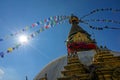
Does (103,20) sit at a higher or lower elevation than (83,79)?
higher

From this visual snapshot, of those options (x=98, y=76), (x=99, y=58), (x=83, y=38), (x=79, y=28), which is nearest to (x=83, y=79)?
(x=98, y=76)

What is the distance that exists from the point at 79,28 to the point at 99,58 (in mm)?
17081

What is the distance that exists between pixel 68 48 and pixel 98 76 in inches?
527

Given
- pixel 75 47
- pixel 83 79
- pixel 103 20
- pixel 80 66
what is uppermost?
pixel 103 20

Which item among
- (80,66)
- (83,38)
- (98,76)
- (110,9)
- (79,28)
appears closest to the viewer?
(98,76)

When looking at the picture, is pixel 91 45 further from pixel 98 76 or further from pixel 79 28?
pixel 98 76

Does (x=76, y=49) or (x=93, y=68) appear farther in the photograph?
(x=76, y=49)

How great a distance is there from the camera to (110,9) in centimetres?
2697

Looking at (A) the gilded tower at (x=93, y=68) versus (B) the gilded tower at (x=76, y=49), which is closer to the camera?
(A) the gilded tower at (x=93, y=68)

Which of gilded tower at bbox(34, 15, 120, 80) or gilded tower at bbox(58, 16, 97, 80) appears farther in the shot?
gilded tower at bbox(58, 16, 97, 80)

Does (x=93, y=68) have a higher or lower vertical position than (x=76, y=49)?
lower

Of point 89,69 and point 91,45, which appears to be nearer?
point 89,69

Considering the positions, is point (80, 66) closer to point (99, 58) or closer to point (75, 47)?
point (99, 58)

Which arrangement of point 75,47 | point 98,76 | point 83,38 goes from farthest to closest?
point 83,38
point 75,47
point 98,76
